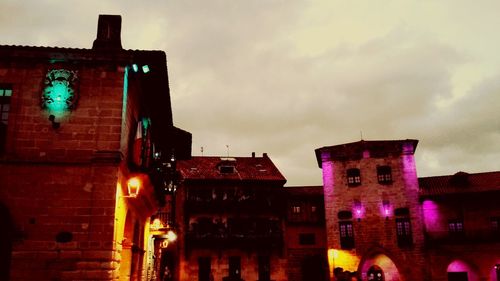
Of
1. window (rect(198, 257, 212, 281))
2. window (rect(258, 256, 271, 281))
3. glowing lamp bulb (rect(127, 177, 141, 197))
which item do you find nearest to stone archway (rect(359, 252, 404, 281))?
window (rect(258, 256, 271, 281))

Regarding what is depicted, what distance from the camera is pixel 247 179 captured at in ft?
131

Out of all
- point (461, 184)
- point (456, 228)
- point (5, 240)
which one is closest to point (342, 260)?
point (456, 228)

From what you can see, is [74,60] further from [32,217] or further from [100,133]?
[32,217]

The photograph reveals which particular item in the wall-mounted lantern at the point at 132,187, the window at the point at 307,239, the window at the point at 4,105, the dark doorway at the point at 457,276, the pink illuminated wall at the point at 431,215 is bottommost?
the dark doorway at the point at 457,276

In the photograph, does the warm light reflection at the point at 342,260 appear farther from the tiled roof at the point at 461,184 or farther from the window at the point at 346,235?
the tiled roof at the point at 461,184

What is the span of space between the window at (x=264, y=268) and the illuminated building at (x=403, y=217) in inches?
214

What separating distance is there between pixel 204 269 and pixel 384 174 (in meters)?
18.3

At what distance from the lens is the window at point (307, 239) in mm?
39812

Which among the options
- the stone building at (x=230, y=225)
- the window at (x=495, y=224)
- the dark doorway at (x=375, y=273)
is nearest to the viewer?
the window at (x=495, y=224)

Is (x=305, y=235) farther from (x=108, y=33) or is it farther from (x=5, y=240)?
(x=5, y=240)

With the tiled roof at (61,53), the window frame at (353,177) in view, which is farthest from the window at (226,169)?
the tiled roof at (61,53)

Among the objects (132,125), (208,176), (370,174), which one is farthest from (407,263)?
(132,125)

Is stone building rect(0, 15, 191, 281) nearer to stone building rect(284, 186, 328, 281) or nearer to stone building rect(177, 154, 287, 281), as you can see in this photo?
stone building rect(177, 154, 287, 281)

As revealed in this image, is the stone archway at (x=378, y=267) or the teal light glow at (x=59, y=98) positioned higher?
the teal light glow at (x=59, y=98)
